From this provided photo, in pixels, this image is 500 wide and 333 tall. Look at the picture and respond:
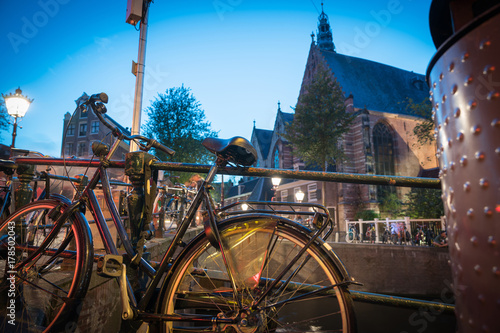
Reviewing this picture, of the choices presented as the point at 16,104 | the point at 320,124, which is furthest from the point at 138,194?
the point at 320,124

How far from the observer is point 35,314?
2.00 m

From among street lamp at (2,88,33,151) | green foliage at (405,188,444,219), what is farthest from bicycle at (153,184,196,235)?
green foliage at (405,188,444,219)

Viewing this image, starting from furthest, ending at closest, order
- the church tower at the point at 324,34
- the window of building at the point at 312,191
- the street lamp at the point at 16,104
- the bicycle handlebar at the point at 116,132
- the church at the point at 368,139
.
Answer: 1. the church tower at the point at 324,34
2. the window of building at the point at 312,191
3. the church at the point at 368,139
4. the street lamp at the point at 16,104
5. the bicycle handlebar at the point at 116,132

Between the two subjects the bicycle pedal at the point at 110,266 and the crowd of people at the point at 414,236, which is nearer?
the bicycle pedal at the point at 110,266

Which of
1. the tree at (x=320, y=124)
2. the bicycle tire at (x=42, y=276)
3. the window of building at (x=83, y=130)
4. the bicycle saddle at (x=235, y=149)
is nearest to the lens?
the bicycle saddle at (x=235, y=149)

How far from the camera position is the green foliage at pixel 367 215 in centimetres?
2029

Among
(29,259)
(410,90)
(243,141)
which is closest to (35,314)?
(29,259)

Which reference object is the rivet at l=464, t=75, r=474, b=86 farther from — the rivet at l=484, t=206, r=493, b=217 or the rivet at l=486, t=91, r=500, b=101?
the rivet at l=484, t=206, r=493, b=217

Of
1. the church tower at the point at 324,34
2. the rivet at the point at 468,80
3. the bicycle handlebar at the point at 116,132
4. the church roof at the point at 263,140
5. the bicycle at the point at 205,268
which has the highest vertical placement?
the church tower at the point at 324,34

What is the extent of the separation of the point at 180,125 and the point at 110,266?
21.3 metres

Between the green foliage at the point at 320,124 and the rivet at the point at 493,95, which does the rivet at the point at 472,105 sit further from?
the green foliage at the point at 320,124

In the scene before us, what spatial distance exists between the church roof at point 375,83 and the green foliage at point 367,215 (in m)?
10.0

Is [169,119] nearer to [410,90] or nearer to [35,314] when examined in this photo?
[35,314]

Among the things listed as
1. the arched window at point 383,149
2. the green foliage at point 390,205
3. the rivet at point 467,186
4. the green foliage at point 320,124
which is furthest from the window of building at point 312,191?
the rivet at point 467,186
